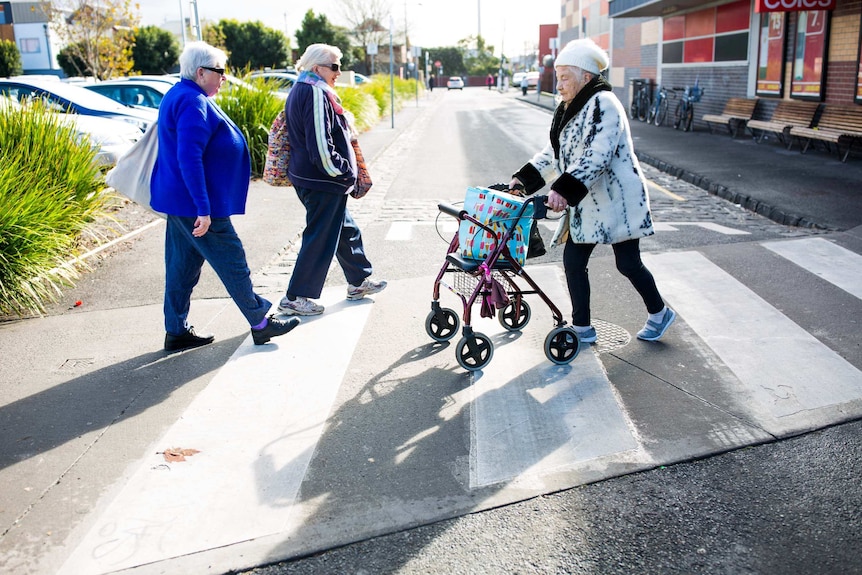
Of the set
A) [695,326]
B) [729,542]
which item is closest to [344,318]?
[695,326]

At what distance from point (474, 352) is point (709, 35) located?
20.3 metres

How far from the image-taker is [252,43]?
5738cm

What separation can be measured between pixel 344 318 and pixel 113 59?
2872 centimetres

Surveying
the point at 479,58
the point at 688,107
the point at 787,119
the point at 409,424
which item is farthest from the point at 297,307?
the point at 479,58

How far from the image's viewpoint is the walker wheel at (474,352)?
192 inches

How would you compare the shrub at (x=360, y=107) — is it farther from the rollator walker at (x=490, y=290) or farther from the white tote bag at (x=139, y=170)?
the rollator walker at (x=490, y=290)

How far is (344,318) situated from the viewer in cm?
614

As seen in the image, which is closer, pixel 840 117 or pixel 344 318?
pixel 344 318

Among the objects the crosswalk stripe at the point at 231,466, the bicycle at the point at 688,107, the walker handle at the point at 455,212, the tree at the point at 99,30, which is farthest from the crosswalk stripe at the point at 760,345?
the tree at the point at 99,30

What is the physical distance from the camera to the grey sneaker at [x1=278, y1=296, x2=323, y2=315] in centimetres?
618

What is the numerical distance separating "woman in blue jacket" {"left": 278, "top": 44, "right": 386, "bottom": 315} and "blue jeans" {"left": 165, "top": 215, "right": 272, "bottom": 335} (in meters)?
0.58

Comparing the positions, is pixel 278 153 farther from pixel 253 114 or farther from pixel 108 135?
pixel 253 114

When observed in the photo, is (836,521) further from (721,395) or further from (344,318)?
(344,318)

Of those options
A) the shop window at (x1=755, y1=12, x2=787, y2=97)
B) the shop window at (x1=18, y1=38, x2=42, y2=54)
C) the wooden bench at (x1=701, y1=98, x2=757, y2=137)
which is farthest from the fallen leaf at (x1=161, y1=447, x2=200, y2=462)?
the shop window at (x1=18, y1=38, x2=42, y2=54)
